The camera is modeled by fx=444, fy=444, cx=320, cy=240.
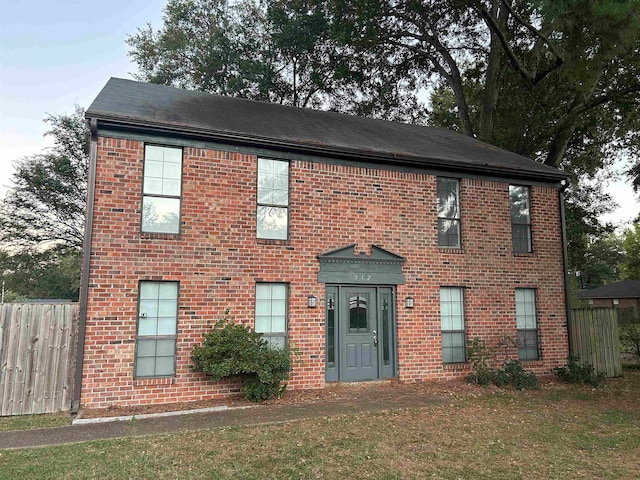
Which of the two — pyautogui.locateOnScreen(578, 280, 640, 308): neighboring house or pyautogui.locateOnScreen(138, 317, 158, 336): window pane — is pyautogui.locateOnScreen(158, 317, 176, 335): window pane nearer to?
pyautogui.locateOnScreen(138, 317, 158, 336): window pane

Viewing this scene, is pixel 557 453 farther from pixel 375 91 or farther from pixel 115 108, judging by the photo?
pixel 375 91

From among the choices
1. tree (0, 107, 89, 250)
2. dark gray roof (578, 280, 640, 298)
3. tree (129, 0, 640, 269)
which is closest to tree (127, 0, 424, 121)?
tree (129, 0, 640, 269)

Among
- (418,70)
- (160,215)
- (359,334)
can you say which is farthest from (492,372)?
(418,70)

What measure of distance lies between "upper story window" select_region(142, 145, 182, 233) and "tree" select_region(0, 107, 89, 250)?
2254cm

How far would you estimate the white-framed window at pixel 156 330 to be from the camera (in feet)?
26.1

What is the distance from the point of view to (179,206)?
8578 millimetres

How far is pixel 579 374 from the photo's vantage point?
1026 centimetres

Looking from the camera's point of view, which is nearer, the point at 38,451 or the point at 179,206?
the point at 38,451

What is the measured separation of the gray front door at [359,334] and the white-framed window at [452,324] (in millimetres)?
1766

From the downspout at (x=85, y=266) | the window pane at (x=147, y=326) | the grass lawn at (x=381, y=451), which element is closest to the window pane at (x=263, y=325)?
the window pane at (x=147, y=326)

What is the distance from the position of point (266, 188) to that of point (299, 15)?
42.9 ft

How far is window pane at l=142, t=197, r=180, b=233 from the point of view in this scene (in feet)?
27.5

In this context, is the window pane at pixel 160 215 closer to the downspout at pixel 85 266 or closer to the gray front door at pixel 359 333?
the downspout at pixel 85 266

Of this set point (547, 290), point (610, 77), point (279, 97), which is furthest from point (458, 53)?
point (547, 290)
